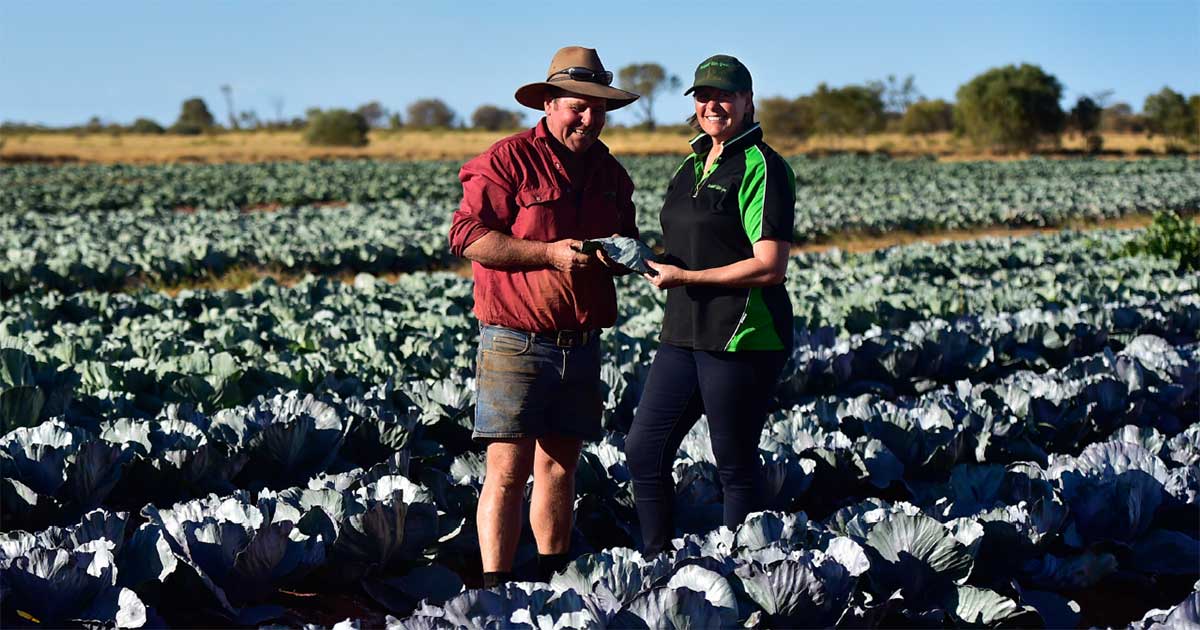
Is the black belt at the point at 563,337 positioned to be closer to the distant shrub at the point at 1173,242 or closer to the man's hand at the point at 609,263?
the man's hand at the point at 609,263

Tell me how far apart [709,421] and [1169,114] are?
74087 millimetres

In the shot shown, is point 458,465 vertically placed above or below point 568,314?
below

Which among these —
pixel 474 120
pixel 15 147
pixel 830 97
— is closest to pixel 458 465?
pixel 15 147

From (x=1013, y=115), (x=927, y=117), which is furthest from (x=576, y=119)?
(x=927, y=117)

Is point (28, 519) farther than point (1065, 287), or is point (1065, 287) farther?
point (1065, 287)

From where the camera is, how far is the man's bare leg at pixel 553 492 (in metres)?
3.38

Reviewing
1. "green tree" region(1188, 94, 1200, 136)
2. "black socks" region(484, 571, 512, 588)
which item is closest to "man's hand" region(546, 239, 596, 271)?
"black socks" region(484, 571, 512, 588)

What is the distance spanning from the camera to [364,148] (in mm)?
63875

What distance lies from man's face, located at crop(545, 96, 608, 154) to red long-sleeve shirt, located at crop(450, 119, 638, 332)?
0.13ft

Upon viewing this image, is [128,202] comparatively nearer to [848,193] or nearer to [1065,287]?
[848,193]

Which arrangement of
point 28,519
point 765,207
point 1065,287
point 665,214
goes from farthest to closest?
point 1065,287 < point 28,519 < point 665,214 < point 765,207

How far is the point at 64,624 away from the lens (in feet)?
9.14

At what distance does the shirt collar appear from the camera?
3.16m

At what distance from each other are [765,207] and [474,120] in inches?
4545
